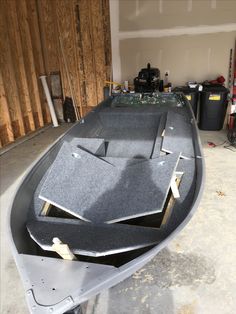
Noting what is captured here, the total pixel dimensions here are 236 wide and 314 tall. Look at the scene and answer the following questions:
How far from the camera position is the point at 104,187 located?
1655mm

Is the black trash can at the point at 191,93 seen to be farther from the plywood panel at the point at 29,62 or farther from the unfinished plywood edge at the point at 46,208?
the unfinished plywood edge at the point at 46,208

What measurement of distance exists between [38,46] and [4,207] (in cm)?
339

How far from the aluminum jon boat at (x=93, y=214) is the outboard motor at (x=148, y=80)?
2.00m

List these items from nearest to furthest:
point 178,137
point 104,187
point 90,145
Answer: point 104,187
point 90,145
point 178,137

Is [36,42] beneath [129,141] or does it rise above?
above

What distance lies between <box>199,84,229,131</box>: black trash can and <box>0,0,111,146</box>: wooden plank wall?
1.93m

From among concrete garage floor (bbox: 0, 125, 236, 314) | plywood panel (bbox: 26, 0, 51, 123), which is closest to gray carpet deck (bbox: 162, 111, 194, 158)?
concrete garage floor (bbox: 0, 125, 236, 314)

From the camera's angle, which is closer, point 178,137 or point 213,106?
point 178,137

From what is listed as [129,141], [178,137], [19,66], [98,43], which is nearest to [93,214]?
[178,137]

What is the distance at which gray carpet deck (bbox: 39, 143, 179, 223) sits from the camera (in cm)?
145

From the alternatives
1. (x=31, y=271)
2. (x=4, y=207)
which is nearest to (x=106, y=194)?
(x=31, y=271)

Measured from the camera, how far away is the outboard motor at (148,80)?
4074 mm

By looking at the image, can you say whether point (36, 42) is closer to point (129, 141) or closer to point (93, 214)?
point (129, 141)

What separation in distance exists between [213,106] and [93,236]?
379cm
